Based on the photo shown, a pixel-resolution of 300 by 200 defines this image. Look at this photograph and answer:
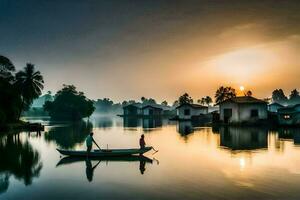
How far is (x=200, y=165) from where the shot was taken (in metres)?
24.2

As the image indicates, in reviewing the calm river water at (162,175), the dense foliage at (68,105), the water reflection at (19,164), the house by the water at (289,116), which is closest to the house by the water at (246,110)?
the house by the water at (289,116)

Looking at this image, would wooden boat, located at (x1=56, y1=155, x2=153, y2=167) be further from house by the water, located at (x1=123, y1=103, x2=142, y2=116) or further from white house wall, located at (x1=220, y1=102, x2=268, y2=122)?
house by the water, located at (x1=123, y1=103, x2=142, y2=116)

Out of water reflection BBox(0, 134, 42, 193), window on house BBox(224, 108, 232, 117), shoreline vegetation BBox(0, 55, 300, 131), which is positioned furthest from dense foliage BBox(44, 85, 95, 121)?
water reflection BBox(0, 134, 42, 193)

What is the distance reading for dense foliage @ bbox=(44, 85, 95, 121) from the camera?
359 ft

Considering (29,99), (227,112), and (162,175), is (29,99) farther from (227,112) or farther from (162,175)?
(162,175)

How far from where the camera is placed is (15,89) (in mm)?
68625

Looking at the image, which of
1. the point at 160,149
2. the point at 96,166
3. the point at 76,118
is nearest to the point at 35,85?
the point at 76,118

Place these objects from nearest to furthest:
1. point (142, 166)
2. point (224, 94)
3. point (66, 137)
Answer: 1. point (142, 166)
2. point (66, 137)
3. point (224, 94)

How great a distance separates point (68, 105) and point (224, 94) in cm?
5833

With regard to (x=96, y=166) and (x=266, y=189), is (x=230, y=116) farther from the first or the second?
(x=266, y=189)

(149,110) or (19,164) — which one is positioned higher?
(149,110)

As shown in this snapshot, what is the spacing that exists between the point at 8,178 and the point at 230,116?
163 feet

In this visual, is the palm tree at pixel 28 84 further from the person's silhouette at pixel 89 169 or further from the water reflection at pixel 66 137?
the person's silhouette at pixel 89 169

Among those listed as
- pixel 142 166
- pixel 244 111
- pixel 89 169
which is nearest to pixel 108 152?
pixel 89 169
